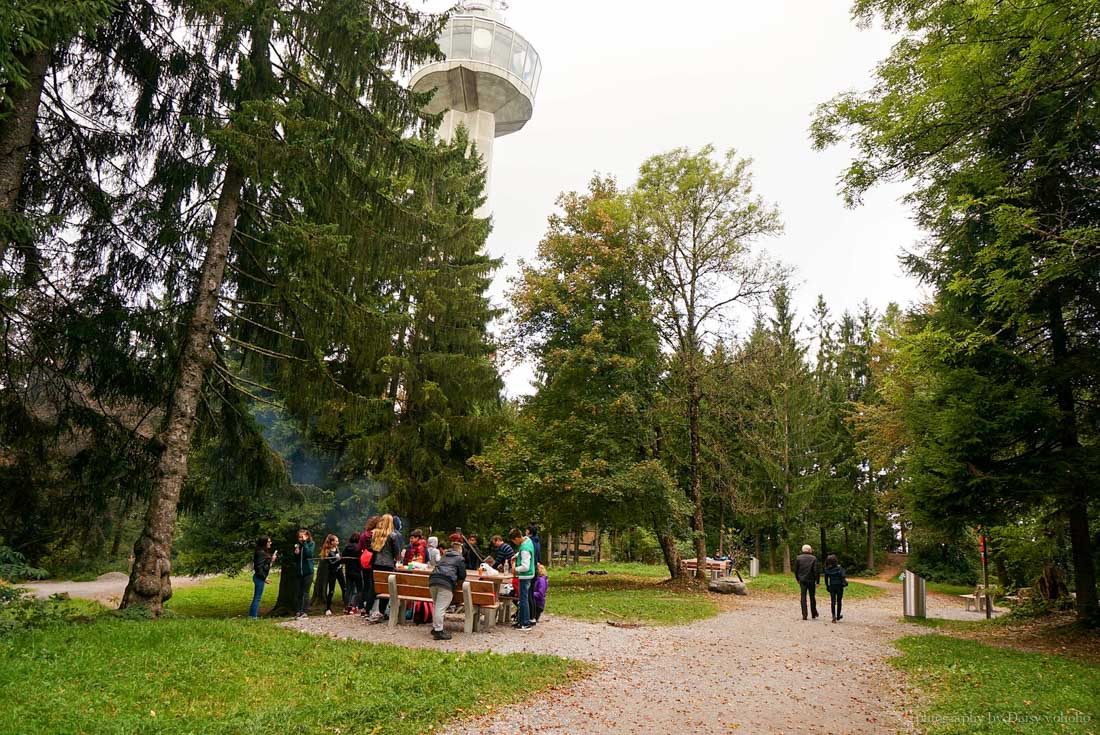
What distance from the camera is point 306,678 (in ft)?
20.8

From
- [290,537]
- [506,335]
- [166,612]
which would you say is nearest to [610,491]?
[506,335]

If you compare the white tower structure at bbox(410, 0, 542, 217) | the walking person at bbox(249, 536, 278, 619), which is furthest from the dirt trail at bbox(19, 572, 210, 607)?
the white tower structure at bbox(410, 0, 542, 217)

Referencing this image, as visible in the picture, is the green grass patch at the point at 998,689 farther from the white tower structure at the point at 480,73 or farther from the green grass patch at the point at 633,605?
the white tower structure at the point at 480,73

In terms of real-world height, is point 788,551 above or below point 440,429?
below

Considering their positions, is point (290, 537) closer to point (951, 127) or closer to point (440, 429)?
point (440, 429)

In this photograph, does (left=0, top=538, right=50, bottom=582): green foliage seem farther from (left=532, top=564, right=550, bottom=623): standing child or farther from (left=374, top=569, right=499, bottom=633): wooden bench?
(left=532, top=564, right=550, bottom=623): standing child

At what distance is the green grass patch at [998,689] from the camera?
18.9 feet

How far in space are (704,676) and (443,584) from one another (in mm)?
3665

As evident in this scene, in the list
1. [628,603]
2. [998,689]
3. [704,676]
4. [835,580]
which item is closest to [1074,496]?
[835,580]

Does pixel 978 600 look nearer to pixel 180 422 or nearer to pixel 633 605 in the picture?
pixel 633 605

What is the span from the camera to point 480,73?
42.3 m

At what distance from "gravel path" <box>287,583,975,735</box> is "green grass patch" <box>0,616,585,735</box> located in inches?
23.8

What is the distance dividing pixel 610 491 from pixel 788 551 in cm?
1858

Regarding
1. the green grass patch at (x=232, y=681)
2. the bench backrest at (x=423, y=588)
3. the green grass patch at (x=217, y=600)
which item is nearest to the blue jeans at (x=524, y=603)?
the bench backrest at (x=423, y=588)
